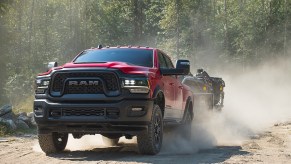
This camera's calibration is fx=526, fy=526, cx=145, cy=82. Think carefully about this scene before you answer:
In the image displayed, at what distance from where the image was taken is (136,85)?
8.66 metres

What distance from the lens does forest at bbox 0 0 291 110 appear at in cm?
5759

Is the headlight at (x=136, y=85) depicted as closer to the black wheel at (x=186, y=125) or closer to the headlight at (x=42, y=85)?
the headlight at (x=42, y=85)

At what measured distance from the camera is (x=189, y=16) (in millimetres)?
64062

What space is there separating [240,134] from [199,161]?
6.48 m

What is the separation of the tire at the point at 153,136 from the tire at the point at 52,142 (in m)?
1.65

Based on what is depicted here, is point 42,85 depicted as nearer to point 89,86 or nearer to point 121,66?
point 89,86

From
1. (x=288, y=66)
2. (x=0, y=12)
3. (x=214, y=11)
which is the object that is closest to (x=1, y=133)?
(x=0, y=12)

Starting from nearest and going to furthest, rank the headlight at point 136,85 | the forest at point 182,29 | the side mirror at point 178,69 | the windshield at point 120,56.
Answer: the headlight at point 136,85 < the side mirror at point 178,69 < the windshield at point 120,56 < the forest at point 182,29

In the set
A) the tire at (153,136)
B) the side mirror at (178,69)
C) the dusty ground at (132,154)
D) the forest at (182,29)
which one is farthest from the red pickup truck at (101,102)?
the forest at (182,29)

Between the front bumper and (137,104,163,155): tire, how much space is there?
0.48 feet

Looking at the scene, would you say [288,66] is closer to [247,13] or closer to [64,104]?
[247,13]

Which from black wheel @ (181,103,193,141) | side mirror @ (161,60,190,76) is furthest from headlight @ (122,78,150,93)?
black wheel @ (181,103,193,141)

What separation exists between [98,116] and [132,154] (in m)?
1.16

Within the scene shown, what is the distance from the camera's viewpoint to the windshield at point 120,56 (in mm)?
9959
